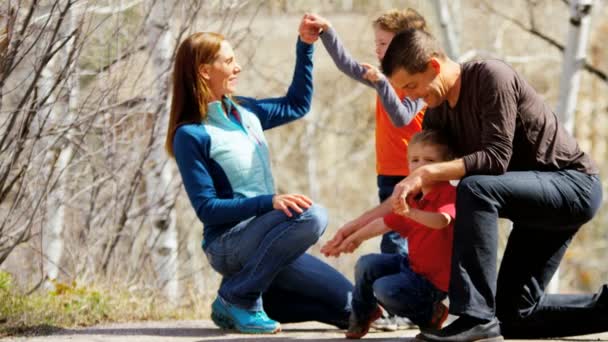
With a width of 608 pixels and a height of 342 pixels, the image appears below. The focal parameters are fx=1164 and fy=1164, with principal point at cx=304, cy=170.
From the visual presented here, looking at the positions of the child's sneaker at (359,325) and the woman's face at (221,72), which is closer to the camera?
the child's sneaker at (359,325)

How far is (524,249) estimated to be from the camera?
509 cm

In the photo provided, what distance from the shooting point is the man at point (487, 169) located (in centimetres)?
450

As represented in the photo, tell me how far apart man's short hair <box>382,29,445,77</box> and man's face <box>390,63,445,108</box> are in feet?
0.06

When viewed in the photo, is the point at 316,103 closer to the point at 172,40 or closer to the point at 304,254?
the point at 172,40

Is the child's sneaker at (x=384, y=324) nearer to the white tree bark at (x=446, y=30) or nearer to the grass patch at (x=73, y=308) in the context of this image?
the grass patch at (x=73, y=308)

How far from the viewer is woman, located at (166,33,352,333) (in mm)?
5289

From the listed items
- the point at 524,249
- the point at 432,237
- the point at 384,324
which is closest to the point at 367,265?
the point at 432,237

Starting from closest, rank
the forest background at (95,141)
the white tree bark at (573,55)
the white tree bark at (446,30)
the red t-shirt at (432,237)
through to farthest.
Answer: the red t-shirt at (432,237) < the forest background at (95,141) < the white tree bark at (573,55) < the white tree bark at (446,30)

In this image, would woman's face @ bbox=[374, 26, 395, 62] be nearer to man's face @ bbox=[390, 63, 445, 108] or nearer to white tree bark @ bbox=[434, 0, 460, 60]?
man's face @ bbox=[390, 63, 445, 108]

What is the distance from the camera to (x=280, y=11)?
1202 cm

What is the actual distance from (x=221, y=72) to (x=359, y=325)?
1377 millimetres

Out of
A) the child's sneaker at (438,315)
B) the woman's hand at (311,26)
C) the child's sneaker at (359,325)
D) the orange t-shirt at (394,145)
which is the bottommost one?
the child's sneaker at (359,325)

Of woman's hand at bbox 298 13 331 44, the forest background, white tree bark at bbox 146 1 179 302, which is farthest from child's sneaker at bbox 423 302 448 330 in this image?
white tree bark at bbox 146 1 179 302

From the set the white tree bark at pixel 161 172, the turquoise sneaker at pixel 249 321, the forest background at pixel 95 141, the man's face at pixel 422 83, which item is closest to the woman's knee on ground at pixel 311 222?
the turquoise sneaker at pixel 249 321
